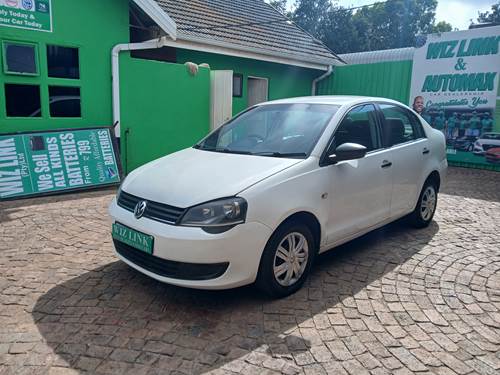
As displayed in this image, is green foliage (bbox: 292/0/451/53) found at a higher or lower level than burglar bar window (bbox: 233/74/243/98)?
higher

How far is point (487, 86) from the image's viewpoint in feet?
36.1

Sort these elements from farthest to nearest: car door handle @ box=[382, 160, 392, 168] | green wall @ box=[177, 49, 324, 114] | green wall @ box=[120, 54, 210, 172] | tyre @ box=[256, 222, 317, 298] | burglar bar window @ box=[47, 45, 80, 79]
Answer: green wall @ box=[177, 49, 324, 114] → green wall @ box=[120, 54, 210, 172] → burglar bar window @ box=[47, 45, 80, 79] → car door handle @ box=[382, 160, 392, 168] → tyre @ box=[256, 222, 317, 298]

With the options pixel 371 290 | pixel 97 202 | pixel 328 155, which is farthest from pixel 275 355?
pixel 97 202

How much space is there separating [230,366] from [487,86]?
10907mm

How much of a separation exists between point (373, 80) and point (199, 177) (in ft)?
35.7

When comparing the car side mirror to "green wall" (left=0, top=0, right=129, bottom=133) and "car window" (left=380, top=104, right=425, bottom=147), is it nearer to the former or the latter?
"car window" (left=380, top=104, right=425, bottom=147)

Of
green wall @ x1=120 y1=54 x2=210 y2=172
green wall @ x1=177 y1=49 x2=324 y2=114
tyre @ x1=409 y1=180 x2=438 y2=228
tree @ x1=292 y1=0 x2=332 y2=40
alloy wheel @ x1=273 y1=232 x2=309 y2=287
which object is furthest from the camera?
tree @ x1=292 y1=0 x2=332 y2=40

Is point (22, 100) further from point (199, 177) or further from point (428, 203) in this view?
point (428, 203)

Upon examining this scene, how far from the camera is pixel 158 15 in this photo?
27.2ft

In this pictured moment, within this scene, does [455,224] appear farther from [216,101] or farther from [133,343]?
[216,101]

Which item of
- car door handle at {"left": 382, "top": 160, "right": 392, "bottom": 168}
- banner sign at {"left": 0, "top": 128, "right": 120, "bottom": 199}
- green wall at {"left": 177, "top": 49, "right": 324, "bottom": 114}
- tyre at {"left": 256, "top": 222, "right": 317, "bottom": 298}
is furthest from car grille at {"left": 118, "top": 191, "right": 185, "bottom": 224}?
green wall at {"left": 177, "top": 49, "right": 324, "bottom": 114}

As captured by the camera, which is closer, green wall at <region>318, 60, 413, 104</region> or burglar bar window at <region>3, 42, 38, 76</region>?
burglar bar window at <region>3, 42, 38, 76</region>

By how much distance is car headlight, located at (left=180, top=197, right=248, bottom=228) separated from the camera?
3.25 meters

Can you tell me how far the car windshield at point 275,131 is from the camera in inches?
161
